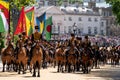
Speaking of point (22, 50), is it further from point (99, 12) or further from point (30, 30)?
point (99, 12)

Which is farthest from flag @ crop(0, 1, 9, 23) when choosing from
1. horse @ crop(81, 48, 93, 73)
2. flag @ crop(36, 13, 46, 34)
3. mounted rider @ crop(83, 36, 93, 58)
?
flag @ crop(36, 13, 46, 34)

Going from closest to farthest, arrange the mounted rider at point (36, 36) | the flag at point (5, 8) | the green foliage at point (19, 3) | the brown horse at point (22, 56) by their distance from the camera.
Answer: the mounted rider at point (36, 36)
the brown horse at point (22, 56)
the flag at point (5, 8)
the green foliage at point (19, 3)

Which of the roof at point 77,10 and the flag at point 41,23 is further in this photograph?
the roof at point 77,10

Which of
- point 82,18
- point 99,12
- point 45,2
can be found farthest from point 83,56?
point 45,2

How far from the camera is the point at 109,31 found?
557ft

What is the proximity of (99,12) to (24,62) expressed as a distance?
140 meters

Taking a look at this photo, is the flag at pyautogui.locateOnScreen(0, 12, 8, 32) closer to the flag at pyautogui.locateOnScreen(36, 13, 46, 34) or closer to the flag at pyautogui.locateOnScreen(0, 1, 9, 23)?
the flag at pyautogui.locateOnScreen(0, 1, 9, 23)

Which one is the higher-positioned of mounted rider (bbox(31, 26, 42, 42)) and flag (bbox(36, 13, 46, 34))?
flag (bbox(36, 13, 46, 34))

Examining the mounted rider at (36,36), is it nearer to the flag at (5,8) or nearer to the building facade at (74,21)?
the flag at (5,8)

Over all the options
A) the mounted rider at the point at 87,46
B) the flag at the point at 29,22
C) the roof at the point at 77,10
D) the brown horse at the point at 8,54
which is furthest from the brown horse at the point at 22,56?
the roof at the point at 77,10

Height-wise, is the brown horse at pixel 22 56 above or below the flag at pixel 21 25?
below

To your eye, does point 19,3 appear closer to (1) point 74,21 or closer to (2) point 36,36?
(2) point 36,36

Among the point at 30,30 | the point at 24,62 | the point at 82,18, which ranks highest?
the point at 82,18

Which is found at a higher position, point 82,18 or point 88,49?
point 82,18
